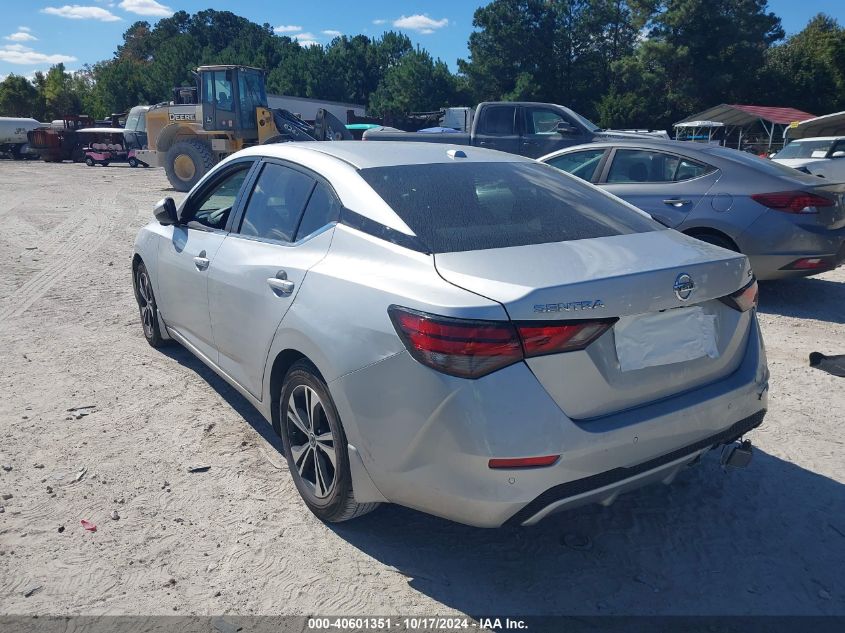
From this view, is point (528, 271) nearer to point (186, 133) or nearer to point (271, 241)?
point (271, 241)

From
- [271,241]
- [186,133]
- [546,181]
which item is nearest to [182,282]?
[271,241]

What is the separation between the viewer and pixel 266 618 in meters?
2.51

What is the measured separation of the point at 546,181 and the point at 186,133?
1944cm

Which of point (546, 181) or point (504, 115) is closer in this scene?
point (546, 181)

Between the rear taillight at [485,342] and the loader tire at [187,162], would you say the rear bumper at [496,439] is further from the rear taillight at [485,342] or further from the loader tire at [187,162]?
the loader tire at [187,162]

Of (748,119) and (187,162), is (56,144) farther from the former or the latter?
(748,119)

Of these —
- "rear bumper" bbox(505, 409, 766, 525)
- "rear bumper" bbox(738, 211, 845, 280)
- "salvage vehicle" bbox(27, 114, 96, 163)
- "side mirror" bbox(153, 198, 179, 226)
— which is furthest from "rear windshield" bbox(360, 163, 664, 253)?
"salvage vehicle" bbox(27, 114, 96, 163)

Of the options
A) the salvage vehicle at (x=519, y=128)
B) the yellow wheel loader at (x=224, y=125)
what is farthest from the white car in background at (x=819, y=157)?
the yellow wheel loader at (x=224, y=125)

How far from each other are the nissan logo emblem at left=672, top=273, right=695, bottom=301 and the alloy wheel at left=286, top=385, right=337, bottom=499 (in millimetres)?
1472

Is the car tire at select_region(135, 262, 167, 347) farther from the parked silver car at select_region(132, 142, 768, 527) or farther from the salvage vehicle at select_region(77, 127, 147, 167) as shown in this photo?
the salvage vehicle at select_region(77, 127, 147, 167)

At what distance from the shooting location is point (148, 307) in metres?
5.28

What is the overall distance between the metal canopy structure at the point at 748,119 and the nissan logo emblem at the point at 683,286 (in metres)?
37.9

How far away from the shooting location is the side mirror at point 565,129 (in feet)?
38.5

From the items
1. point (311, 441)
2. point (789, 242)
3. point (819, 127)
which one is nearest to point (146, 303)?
point (311, 441)
